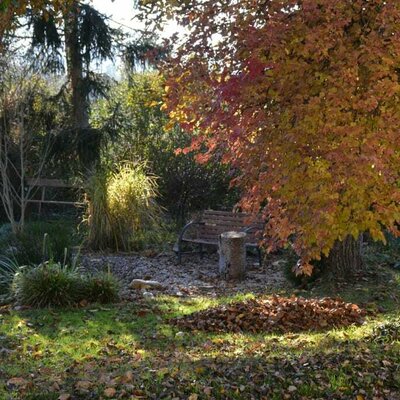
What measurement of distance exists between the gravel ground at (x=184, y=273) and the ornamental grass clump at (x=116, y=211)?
56 centimetres

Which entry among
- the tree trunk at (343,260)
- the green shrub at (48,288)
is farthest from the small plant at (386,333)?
the green shrub at (48,288)

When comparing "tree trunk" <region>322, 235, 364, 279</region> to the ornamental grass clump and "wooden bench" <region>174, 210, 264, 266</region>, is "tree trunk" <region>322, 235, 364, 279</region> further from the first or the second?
the ornamental grass clump

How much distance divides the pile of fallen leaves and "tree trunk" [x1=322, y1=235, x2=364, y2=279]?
55.7 inches

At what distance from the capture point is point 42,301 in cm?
742

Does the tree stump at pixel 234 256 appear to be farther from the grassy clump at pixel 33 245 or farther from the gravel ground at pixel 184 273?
the grassy clump at pixel 33 245

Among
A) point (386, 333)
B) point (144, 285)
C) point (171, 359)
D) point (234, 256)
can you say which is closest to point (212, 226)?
point (234, 256)

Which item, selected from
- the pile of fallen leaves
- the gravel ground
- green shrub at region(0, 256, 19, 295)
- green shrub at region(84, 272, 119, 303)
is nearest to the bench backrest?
the gravel ground

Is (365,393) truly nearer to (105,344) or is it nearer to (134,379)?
(134,379)

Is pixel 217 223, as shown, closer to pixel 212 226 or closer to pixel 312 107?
pixel 212 226

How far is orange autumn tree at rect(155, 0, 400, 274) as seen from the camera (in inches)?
172

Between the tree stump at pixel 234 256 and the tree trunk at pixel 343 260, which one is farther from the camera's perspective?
the tree stump at pixel 234 256

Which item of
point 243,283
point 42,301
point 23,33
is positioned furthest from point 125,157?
point 42,301

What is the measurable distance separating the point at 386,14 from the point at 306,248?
171 cm

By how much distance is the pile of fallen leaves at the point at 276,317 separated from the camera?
6441mm
